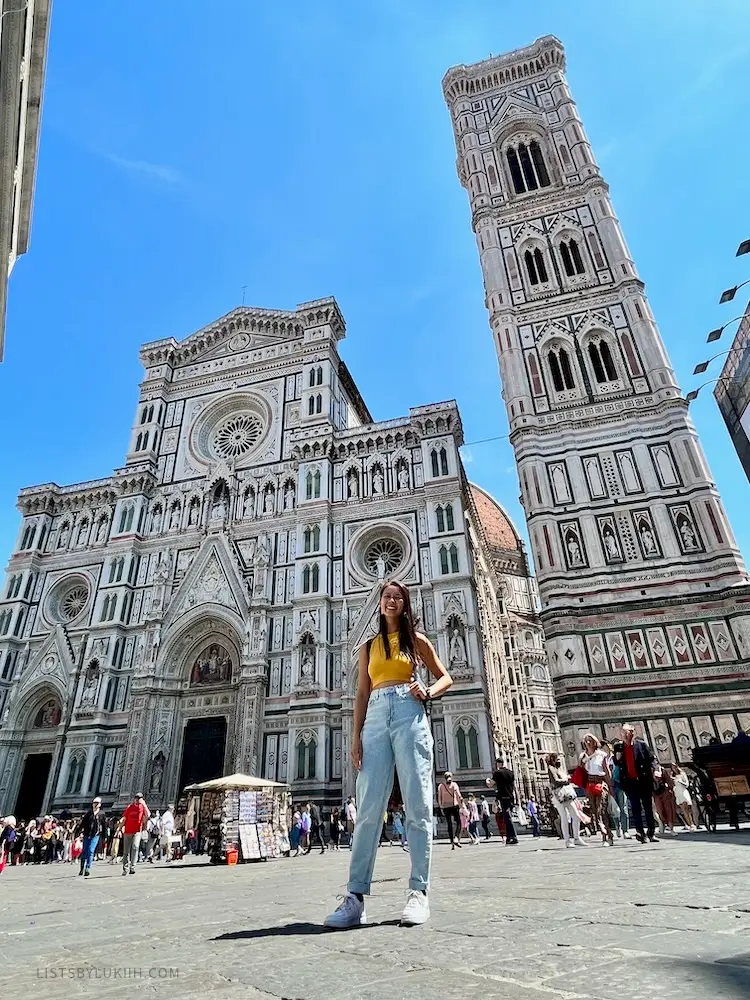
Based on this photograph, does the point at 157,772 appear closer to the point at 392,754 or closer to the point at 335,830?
the point at 335,830

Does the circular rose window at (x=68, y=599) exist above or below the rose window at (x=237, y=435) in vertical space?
below

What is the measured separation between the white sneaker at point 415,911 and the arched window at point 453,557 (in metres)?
19.3

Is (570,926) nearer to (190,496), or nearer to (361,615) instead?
(361,615)

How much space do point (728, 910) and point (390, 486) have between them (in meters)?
22.6

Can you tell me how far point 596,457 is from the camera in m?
21.8

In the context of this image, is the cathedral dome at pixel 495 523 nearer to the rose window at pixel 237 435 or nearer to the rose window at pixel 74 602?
the rose window at pixel 237 435

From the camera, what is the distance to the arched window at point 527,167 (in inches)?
1179

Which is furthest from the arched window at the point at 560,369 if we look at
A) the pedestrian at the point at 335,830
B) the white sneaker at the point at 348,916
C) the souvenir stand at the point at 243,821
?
the white sneaker at the point at 348,916

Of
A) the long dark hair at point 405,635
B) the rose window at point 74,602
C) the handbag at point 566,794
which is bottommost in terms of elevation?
the handbag at point 566,794

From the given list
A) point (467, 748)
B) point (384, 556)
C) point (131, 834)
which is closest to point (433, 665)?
point (131, 834)

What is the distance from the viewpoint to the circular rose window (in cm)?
2664

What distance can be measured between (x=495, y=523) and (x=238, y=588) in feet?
115

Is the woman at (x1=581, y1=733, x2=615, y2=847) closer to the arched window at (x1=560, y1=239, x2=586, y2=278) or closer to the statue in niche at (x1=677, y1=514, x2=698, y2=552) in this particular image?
the statue in niche at (x1=677, y1=514, x2=698, y2=552)

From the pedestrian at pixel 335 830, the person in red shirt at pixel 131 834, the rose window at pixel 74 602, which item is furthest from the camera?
the rose window at pixel 74 602
